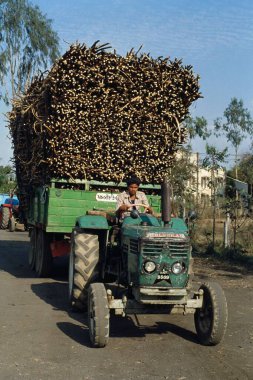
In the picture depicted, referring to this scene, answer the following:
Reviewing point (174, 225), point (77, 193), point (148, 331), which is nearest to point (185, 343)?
point (148, 331)

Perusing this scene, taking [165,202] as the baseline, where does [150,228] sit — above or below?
below

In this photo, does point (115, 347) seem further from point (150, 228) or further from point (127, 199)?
point (127, 199)

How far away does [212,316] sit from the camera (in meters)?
6.36

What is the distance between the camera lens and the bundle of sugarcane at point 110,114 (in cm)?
977

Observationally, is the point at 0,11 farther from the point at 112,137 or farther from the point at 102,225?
the point at 102,225

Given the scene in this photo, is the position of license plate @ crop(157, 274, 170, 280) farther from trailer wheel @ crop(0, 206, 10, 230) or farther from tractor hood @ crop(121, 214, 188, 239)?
trailer wheel @ crop(0, 206, 10, 230)

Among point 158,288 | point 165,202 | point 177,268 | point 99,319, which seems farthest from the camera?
point 165,202

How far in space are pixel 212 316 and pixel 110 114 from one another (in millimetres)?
4795

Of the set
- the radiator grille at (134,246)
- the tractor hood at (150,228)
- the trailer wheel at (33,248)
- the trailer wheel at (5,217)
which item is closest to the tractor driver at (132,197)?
the tractor hood at (150,228)

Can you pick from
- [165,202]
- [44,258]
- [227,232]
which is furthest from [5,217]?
[165,202]

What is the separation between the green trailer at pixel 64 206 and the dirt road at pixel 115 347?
54.9 inches

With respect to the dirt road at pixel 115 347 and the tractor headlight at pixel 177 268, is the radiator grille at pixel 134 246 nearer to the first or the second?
the tractor headlight at pixel 177 268

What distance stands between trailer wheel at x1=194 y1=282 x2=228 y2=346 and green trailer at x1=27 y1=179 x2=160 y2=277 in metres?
3.38

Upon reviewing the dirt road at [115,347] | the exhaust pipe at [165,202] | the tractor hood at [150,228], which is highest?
the exhaust pipe at [165,202]
